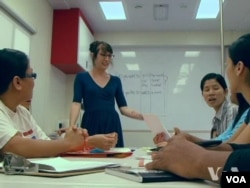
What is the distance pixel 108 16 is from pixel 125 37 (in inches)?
23.8

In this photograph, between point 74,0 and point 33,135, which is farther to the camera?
point 74,0

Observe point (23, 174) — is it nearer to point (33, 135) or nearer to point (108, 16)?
point (33, 135)

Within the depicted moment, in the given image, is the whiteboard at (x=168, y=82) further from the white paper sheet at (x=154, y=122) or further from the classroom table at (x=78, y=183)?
the classroom table at (x=78, y=183)

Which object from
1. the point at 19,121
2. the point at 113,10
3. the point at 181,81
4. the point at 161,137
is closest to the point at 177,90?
the point at 181,81

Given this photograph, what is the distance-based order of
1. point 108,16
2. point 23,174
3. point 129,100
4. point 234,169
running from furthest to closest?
1. point 129,100
2. point 108,16
3. point 23,174
4. point 234,169

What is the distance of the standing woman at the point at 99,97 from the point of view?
7.48 feet

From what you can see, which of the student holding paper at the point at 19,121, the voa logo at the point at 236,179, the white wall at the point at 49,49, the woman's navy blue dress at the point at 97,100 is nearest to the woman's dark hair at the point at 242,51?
the student holding paper at the point at 19,121

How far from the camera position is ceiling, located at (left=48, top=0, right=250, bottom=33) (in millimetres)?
3572

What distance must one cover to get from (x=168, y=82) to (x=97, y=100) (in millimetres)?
2322

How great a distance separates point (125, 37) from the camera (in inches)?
178

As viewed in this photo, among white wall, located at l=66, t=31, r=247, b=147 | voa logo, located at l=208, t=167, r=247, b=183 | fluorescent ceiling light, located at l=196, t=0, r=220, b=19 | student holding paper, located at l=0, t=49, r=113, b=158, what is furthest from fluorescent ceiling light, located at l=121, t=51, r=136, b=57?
voa logo, located at l=208, t=167, r=247, b=183

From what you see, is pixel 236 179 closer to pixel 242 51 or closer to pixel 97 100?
pixel 242 51

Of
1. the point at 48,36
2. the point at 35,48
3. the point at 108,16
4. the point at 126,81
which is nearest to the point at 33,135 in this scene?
→ the point at 35,48

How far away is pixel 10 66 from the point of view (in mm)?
1265
